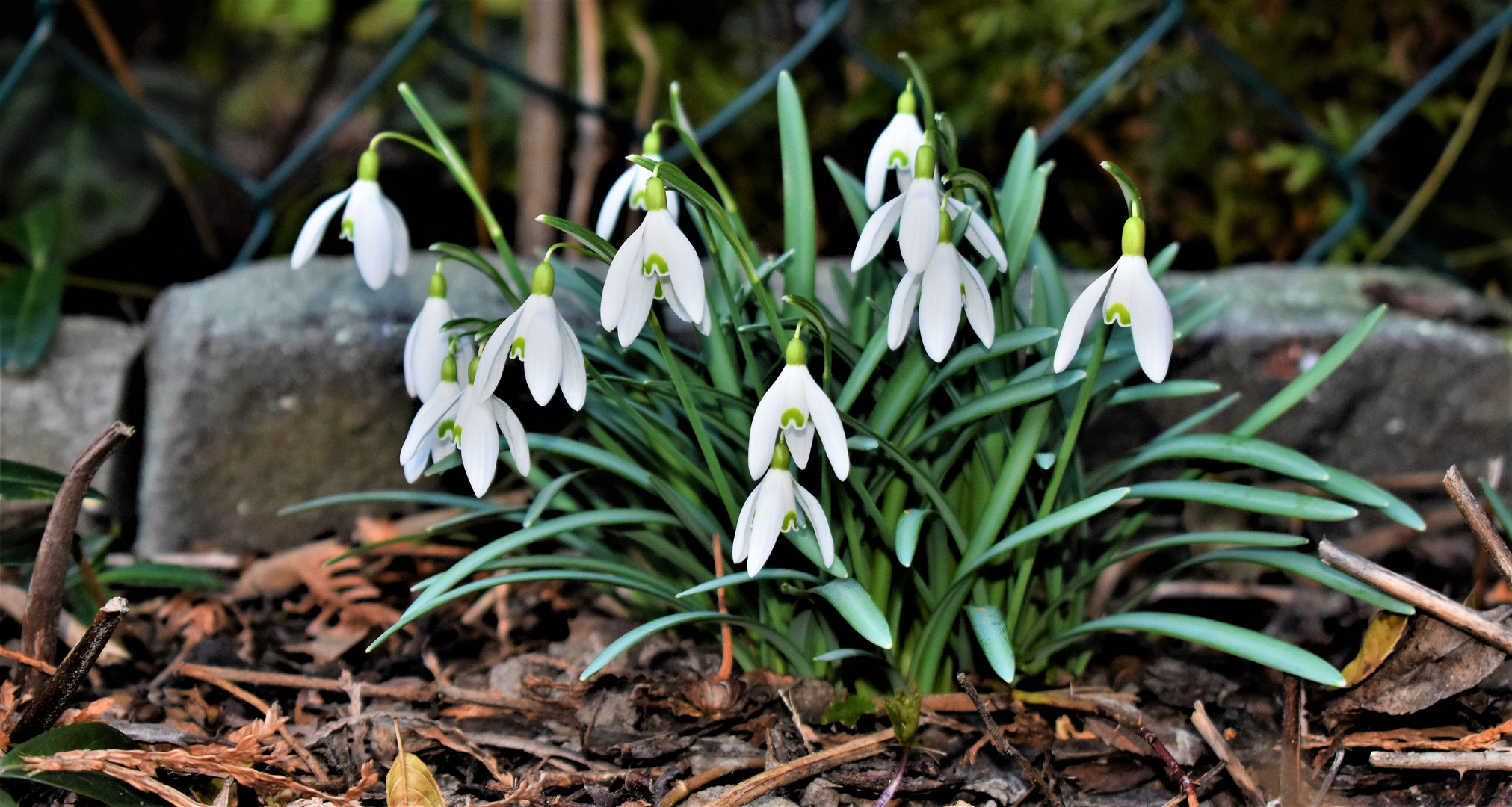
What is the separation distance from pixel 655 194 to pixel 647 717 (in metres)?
0.57

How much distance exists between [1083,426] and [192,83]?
2433 mm

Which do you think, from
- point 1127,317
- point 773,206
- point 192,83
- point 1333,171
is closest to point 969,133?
point 773,206

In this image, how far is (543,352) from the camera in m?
0.87

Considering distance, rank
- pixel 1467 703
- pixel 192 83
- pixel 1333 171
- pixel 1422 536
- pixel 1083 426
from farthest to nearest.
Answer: pixel 192 83, pixel 1333 171, pixel 1422 536, pixel 1083 426, pixel 1467 703

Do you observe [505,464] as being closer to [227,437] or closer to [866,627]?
[227,437]

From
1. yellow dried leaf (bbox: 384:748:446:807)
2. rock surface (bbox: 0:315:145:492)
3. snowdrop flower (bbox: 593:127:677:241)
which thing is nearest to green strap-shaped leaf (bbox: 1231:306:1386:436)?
snowdrop flower (bbox: 593:127:677:241)

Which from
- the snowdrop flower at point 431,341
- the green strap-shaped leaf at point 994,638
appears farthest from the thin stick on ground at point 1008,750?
the snowdrop flower at point 431,341

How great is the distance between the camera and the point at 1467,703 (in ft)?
3.61

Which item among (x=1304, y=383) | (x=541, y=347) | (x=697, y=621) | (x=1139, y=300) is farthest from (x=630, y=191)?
(x=1304, y=383)

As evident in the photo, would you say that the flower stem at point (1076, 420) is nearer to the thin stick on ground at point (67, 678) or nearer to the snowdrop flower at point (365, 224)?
the snowdrop flower at point (365, 224)

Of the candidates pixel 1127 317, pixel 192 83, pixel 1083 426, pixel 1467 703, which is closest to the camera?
pixel 1127 317

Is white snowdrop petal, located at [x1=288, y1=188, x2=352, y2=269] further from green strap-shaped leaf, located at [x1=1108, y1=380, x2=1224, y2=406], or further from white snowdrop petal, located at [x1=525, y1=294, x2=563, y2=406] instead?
green strap-shaped leaf, located at [x1=1108, y1=380, x2=1224, y2=406]

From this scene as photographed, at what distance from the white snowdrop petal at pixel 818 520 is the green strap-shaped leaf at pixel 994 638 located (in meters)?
0.17

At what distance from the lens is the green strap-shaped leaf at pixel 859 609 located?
3.06 feet
